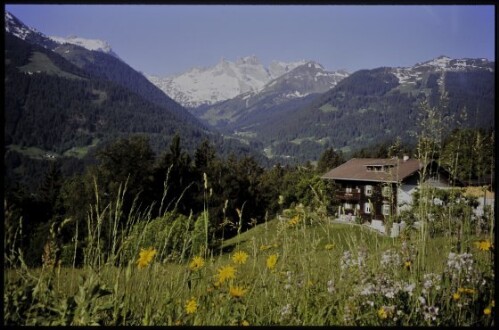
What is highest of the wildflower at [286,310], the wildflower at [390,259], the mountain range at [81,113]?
the mountain range at [81,113]

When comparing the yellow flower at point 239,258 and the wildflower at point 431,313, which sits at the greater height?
the yellow flower at point 239,258

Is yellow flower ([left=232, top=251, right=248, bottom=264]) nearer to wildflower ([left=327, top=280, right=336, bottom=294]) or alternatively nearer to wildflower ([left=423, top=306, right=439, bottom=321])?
wildflower ([left=327, top=280, right=336, bottom=294])

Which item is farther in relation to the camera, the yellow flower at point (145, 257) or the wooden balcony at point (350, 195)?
the wooden balcony at point (350, 195)

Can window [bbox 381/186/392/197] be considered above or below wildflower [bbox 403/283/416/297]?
above

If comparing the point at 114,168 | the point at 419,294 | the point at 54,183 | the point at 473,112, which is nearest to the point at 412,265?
the point at 419,294

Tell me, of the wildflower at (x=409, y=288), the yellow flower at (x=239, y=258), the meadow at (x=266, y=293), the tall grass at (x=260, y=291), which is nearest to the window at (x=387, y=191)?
the tall grass at (x=260, y=291)

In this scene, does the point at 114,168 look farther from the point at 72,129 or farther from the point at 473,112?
the point at 72,129

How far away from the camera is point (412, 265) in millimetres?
2119

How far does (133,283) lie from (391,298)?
3.84 ft

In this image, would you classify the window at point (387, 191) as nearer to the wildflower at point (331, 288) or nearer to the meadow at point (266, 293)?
the meadow at point (266, 293)

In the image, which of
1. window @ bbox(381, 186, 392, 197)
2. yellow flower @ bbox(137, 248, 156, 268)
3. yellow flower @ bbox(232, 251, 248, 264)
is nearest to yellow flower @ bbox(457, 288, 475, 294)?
window @ bbox(381, 186, 392, 197)

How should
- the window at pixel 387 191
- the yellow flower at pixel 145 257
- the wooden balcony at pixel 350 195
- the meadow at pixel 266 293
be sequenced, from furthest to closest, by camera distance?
the wooden balcony at pixel 350 195 < the window at pixel 387 191 < the yellow flower at pixel 145 257 < the meadow at pixel 266 293

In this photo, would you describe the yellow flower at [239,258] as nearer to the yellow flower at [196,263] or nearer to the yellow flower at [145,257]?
the yellow flower at [196,263]

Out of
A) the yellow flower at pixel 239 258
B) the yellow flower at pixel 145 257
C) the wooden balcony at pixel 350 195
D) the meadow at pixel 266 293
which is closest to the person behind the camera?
the meadow at pixel 266 293
